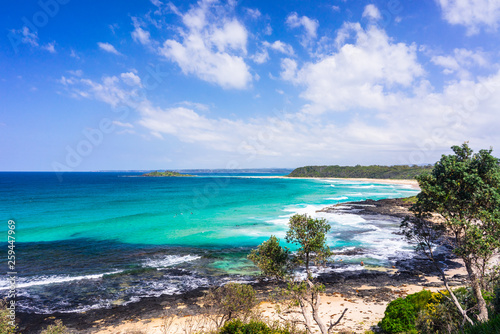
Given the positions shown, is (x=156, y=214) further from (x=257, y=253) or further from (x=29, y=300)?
(x=257, y=253)

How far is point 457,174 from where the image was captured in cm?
1089

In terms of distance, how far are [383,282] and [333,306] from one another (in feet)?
23.4

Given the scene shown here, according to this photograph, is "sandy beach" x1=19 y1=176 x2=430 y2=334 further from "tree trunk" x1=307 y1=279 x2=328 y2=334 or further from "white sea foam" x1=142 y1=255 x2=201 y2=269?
"white sea foam" x1=142 y1=255 x2=201 y2=269

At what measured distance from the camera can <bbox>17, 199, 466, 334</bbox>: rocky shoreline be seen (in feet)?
55.3

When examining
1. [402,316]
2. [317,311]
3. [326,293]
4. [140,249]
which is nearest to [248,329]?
[317,311]

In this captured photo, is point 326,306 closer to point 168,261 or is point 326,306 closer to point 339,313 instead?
point 339,313

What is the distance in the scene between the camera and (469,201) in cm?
1065

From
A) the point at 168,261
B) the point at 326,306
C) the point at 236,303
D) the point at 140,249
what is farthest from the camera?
the point at 140,249

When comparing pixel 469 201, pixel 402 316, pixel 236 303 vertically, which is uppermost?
pixel 469 201

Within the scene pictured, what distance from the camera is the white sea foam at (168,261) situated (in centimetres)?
2737

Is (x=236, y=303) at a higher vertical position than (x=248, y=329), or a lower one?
higher

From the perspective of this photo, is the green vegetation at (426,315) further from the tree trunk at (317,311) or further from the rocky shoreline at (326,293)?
the rocky shoreline at (326,293)

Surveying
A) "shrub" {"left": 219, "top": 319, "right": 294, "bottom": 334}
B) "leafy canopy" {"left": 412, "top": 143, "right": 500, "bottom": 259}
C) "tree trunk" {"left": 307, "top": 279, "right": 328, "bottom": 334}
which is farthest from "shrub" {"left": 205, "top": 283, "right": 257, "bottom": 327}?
"leafy canopy" {"left": 412, "top": 143, "right": 500, "bottom": 259}

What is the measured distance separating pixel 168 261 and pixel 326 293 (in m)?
17.6
